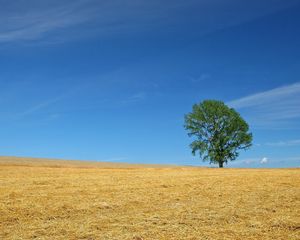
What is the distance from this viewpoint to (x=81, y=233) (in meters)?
15.6

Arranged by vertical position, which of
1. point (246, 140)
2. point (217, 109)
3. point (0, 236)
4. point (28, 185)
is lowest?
point (0, 236)

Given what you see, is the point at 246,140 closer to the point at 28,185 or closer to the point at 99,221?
the point at 28,185

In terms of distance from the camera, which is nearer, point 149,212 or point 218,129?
point 149,212

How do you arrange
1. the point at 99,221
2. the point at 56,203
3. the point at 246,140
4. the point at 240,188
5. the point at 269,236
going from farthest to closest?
1. the point at 246,140
2. the point at 240,188
3. the point at 56,203
4. the point at 99,221
5. the point at 269,236

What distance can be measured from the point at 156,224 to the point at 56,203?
6592mm

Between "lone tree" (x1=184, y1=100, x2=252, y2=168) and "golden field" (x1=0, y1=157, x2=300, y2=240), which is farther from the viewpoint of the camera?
"lone tree" (x1=184, y1=100, x2=252, y2=168)

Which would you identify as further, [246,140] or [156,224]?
[246,140]

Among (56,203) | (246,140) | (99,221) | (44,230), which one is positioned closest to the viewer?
(44,230)

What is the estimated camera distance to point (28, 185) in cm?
2934

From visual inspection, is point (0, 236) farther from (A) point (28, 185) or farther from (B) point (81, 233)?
(A) point (28, 185)

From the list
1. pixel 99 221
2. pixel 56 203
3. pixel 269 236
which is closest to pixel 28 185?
pixel 56 203

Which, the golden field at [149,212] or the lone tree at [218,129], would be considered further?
the lone tree at [218,129]

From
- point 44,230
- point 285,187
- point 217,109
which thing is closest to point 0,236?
point 44,230

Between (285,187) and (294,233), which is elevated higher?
(285,187)
